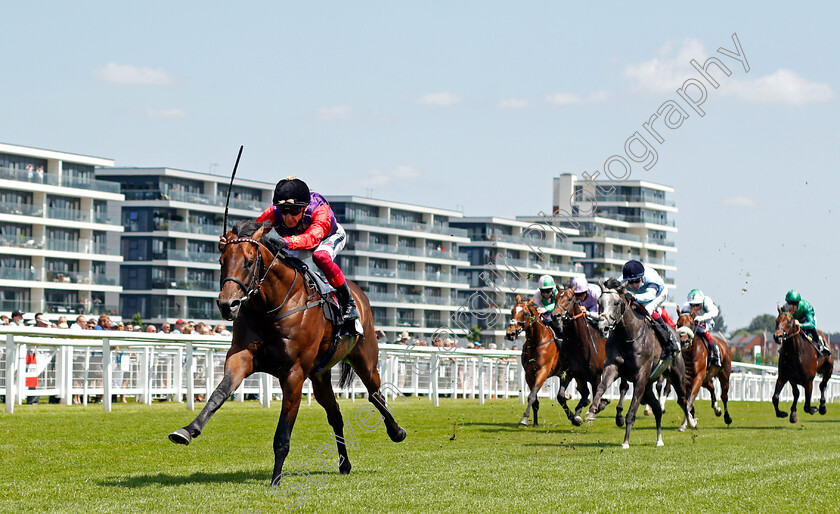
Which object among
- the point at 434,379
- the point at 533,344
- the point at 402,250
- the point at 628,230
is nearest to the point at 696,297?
the point at 533,344

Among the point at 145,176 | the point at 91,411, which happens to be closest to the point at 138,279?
the point at 145,176

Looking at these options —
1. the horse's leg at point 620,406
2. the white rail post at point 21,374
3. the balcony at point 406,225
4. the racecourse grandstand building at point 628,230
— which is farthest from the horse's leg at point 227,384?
the racecourse grandstand building at point 628,230

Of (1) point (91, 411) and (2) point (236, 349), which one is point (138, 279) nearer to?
(1) point (91, 411)

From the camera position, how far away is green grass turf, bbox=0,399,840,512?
21.8 ft

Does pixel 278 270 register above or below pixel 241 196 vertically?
below

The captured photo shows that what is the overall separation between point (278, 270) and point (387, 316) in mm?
78725

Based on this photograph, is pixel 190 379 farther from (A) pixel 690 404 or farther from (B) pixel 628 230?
(B) pixel 628 230

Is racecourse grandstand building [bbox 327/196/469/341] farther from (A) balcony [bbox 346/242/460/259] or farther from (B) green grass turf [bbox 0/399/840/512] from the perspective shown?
(B) green grass turf [bbox 0/399/840/512]

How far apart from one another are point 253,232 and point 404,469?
236 centimetres

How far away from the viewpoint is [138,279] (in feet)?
237

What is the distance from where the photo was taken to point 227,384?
23.3ft

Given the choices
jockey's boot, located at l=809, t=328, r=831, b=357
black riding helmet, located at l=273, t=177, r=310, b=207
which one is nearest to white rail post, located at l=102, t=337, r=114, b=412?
black riding helmet, located at l=273, t=177, r=310, b=207

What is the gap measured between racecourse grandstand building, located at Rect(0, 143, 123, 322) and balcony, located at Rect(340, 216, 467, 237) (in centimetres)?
2271

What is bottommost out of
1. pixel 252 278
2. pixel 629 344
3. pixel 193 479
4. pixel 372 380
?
pixel 193 479
